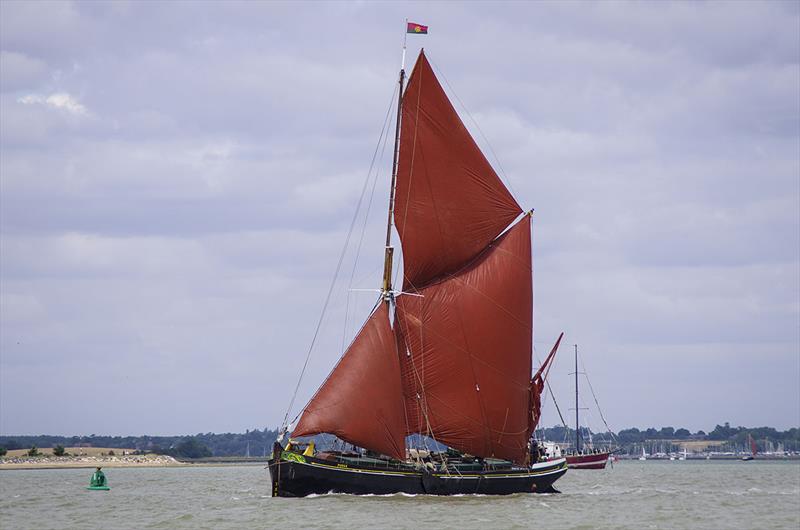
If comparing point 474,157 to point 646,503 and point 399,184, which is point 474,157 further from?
point 646,503

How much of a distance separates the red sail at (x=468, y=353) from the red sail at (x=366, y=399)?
2817mm

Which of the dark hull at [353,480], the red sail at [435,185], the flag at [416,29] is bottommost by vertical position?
the dark hull at [353,480]

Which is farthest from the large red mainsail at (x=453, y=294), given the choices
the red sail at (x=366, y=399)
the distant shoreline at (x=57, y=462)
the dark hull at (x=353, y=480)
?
the distant shoreline at (x=57, y=462)

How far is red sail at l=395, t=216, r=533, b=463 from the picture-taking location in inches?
2670

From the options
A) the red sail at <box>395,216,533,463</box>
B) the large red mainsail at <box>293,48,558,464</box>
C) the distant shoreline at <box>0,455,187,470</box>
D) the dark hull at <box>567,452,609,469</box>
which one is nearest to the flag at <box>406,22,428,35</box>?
the large red mainsail at <box>293,48,558,464</box>

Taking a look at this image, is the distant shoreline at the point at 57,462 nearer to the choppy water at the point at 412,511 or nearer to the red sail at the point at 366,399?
the choppy water at the point at 412,511

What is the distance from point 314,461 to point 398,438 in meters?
5.62

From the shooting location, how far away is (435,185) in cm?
6850

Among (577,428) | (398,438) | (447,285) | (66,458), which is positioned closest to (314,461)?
(398,438)

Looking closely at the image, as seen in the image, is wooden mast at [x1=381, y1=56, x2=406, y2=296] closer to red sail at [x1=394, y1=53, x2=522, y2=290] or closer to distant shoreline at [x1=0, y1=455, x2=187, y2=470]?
red sail at [x1=394, y1=53, x2=522, y2=290]

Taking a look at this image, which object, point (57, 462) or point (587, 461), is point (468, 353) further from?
point (57, 462)

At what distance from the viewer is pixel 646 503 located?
215 ft

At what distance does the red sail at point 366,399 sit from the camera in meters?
62.5

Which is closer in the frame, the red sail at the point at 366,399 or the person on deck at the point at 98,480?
the red sail at the point at 366,399
